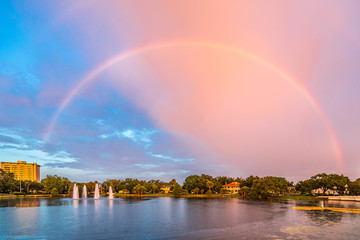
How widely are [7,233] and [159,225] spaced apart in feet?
80.0

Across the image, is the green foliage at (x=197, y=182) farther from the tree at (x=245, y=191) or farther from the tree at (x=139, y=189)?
the tree at (x=139, y=189)

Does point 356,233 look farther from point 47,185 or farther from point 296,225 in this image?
point 47,185

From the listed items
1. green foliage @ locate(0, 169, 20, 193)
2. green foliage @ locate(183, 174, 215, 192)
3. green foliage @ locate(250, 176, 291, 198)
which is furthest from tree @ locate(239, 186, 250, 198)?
green foliage @ locate(0, 169, 20, 193)

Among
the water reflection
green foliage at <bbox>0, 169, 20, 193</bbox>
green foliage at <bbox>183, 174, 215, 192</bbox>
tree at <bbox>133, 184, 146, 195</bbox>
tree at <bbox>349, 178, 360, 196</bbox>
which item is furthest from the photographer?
tree at <bbox>133, 184, 146, 195</bbox>

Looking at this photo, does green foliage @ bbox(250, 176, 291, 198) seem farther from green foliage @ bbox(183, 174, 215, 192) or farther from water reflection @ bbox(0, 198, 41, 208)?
water reflection @ bbox(0, 198, 41, 208)

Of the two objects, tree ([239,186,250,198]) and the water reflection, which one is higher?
the water reflection

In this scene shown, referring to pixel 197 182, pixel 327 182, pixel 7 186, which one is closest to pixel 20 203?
pixel 7 186

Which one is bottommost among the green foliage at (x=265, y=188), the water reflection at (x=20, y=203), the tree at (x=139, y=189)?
the tree at (x=139, y=189)

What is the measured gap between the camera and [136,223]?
164 ft

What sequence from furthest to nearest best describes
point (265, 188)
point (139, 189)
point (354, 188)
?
1. point (139, 189)
2. point (354, 188)
3. point (265, 188)

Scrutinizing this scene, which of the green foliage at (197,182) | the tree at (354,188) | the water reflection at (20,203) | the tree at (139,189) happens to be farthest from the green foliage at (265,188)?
the water reflection at (20,203)

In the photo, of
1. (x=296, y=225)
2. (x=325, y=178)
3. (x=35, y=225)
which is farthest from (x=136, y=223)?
(x=325, y=178)

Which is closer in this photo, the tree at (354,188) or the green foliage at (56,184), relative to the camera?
the tree at (354,188)

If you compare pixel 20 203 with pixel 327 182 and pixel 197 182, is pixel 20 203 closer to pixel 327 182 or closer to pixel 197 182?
pixel 197 182
